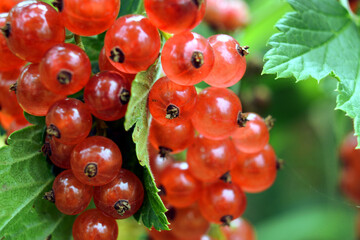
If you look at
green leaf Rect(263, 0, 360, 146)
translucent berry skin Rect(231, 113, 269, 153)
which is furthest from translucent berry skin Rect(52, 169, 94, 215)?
green leaf Rect(263, 0, 360, 146)

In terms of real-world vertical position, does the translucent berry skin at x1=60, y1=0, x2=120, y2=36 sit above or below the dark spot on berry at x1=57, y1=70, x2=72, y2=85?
above

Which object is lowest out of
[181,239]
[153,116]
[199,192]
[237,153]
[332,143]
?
[332,143]

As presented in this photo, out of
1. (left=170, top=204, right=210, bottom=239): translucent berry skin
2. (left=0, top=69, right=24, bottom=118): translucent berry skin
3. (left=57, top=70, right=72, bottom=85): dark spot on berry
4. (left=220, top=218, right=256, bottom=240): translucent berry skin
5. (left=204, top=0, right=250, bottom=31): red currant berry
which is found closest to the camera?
(left=57, top=70, right=72, bottom=85): dark spot on berry

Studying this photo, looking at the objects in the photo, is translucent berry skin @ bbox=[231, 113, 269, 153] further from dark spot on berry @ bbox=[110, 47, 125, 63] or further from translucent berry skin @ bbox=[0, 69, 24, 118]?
translucent berry skin @ bbox=[0, 69, 24, 118]

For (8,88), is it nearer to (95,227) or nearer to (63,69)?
(63,69)

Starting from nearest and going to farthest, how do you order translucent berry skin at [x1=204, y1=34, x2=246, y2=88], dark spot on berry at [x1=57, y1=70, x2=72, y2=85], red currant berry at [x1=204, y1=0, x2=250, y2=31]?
1. dark spot on berry at [x1=57, y1=70, x2=72, y2=85]
2. translucent berry skin at [x1=204, y1=34, x2=246, y2=88]
3. red currant berry at [x1=204, y1=0, x2=250, y2=31]

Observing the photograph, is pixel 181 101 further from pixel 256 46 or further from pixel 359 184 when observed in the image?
pixel 359 184

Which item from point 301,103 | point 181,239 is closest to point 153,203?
point 181,239
